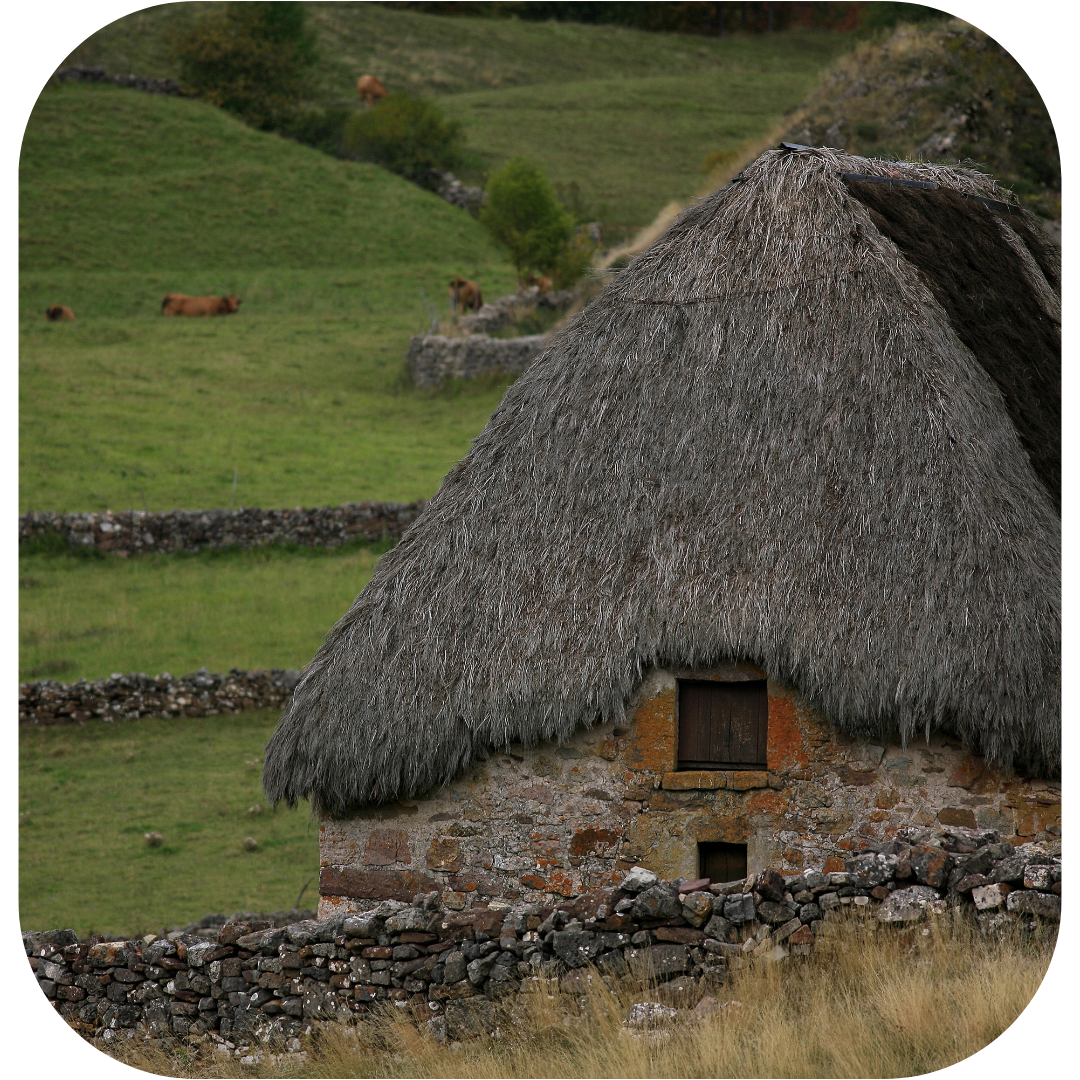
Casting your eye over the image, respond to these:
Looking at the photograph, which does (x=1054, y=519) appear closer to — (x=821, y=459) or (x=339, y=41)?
(x=821, y=459)

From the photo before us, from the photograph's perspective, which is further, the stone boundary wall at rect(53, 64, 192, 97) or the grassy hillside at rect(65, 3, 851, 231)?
the grassy hillside at rect(65, 3, 851, 231)

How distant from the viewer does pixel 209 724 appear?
15.6 meters

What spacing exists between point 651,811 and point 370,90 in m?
49.4

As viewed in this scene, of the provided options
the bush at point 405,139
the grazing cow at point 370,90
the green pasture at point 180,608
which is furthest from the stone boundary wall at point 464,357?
the grazing cow at point 370,90

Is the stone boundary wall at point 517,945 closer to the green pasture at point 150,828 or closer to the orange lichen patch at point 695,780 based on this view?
the orange lichen patch at point 695,780

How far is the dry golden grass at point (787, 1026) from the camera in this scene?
5.16 metres

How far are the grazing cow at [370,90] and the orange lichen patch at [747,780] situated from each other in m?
49.0

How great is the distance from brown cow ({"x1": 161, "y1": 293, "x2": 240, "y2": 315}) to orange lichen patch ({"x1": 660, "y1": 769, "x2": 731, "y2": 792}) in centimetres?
2671

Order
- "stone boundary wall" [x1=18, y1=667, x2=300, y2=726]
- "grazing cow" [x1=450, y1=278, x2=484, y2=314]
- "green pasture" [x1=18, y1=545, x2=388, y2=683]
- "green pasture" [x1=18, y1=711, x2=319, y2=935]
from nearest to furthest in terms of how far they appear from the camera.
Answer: "green pasture" [x1=18, y1=711, x2=319, y2=935]
"stone boundary wall" [x1=18, y1=667, x2=300, y2=726]
"green pasture" [x1=18, y1=545, x2=388, y2=683]
"grazing cow" [x1=450, y1=278, x2=484, y2=314]

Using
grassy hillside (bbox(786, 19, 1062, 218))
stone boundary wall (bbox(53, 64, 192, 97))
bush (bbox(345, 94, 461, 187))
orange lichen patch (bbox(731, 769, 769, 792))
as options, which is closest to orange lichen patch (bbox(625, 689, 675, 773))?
orange lichen patch (bbox(731, 769, 769, 792))

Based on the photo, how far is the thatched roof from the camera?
7.32 metres

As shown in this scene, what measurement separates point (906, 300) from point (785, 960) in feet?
14.9

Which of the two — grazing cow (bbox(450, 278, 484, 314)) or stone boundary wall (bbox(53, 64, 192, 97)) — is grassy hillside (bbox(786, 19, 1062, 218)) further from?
stone boundary wall (bbox(53, 64, 192, 97))
